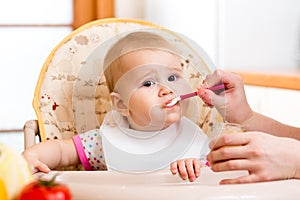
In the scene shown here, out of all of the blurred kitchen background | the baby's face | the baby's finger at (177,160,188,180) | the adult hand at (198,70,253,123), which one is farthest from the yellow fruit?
the blurred kitchen background

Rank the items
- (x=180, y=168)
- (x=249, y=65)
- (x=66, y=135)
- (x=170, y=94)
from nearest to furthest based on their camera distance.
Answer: (x=180, y=168), (x=170, y=94), (x=66, y=135), (x=249, y=65)

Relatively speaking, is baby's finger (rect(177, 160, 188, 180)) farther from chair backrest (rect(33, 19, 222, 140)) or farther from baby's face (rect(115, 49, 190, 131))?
chair backrest (rect(33, 19, 222, 140))

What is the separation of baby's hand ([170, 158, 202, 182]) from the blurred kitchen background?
1.15 m

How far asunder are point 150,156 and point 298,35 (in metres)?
1.39

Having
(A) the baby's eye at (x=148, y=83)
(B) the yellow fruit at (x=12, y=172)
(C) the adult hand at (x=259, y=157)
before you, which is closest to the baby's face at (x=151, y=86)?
(A) the baby's eye at (x=148, y=83)

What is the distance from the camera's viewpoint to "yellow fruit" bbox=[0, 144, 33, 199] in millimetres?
694

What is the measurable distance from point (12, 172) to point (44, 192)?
3.3 inches

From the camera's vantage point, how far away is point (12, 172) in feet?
2.31

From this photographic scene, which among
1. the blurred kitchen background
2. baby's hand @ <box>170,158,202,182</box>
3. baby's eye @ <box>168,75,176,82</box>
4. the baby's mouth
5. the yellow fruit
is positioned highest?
the yellow fruit

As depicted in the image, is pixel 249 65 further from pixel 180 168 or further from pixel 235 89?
pixel 180 168

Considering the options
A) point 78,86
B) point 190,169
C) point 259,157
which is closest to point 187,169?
point 190,169

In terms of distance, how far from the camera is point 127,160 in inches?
45.1

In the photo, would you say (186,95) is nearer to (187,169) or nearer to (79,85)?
(187,169)

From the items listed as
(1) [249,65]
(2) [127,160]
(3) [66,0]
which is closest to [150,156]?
(2) [127,160]
